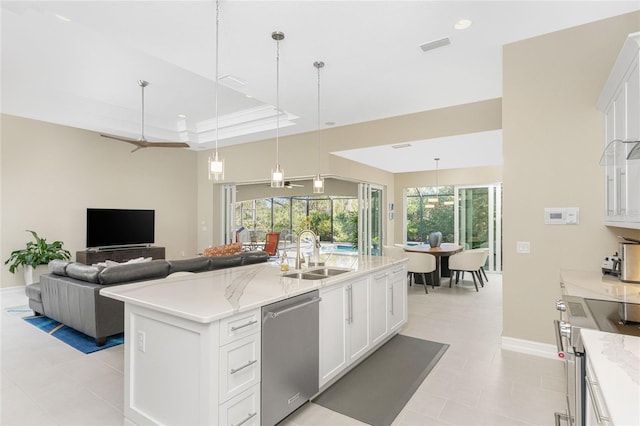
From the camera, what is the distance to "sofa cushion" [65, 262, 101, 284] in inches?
140

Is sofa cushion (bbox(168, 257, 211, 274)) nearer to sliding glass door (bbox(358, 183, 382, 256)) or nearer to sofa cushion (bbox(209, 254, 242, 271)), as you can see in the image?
sofa cushion (bbox(209, 254, 242, 271))

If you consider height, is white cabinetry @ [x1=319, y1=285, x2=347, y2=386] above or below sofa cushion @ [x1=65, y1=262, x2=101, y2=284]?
below

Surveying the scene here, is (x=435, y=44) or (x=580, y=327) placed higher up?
(x=435, y=44)

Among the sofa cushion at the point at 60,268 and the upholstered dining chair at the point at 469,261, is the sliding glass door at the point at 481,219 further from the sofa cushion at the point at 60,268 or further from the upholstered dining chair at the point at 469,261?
the sofa cushion at the point at 60,268

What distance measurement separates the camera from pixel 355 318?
2912mm

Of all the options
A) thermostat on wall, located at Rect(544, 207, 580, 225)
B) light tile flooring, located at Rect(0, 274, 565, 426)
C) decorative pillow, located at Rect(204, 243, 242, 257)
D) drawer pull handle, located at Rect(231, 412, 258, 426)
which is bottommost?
light tile flooring, located at Rect(0, 274, 565, 426)

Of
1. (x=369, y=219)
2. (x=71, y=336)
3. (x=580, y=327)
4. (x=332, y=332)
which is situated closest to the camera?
(x=580, y=327)

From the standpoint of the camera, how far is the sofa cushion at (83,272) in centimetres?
356


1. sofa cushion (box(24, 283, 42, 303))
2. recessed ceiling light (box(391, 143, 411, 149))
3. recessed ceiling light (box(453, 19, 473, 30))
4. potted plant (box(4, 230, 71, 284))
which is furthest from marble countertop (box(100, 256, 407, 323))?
potted plant (box(4, 230, 71, 284))

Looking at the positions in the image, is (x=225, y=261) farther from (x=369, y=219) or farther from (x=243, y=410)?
(x=369, y=219)

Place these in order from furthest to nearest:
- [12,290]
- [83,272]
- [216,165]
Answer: [12,290], [83,272], [216,165]

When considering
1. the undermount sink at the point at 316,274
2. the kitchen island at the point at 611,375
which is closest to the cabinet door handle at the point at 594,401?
the kitchen island at the point at 611,375

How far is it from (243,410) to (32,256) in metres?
5.90

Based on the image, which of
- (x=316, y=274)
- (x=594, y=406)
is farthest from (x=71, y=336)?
(x=594, y=406)
